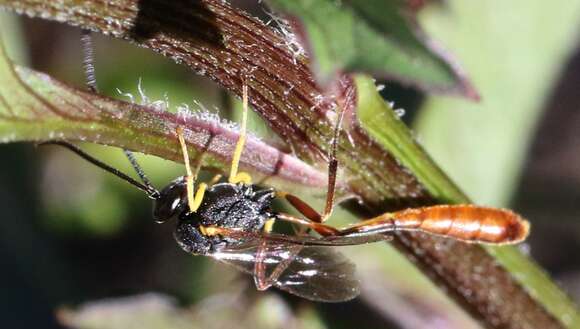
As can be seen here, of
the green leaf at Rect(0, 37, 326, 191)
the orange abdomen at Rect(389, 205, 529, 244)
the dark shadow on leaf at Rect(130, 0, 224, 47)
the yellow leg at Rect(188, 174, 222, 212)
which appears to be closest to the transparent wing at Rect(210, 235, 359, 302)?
the yellow leg at Rect(188, 174, 222, 212)

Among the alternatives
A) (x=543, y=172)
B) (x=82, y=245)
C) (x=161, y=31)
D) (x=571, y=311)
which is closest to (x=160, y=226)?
(x=82, y=245)

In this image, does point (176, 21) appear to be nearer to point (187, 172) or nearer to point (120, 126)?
point (120, 126)

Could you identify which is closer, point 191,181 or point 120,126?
point 120,126

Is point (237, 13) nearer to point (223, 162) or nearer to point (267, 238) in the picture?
point (223, 162)

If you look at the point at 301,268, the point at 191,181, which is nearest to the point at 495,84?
the point at 301,268

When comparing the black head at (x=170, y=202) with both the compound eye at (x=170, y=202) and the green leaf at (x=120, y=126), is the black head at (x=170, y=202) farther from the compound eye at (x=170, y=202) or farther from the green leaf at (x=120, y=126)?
the green leaf at (x=120, y=126)

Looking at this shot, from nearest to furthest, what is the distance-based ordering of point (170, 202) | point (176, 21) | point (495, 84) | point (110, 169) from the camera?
point (176, 21), point (110, 169), point (170, 202), point (495, 84)
